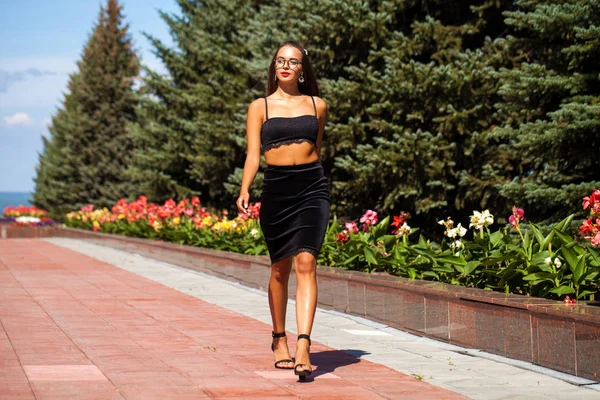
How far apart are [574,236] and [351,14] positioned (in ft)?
22.6

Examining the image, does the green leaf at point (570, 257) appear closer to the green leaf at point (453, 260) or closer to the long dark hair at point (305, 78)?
the green leaf at point (453, 260)

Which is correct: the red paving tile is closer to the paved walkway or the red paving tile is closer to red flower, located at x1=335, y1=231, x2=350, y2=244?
the paved walkway

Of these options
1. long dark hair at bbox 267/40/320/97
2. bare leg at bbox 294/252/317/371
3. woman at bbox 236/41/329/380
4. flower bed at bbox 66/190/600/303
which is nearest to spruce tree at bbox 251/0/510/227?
flower bed at bbox 66/190/600/303

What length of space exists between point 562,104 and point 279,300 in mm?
6541

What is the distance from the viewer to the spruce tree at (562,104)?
1120 centimetres

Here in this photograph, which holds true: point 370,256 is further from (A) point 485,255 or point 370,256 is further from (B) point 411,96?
(B) point 411,96

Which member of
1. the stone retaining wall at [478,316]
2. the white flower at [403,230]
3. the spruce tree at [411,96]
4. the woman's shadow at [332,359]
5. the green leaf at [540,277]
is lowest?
the woman's shadow at [332,359]

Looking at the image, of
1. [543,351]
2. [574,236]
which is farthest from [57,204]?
[543,351]

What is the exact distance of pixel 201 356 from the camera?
651 cm

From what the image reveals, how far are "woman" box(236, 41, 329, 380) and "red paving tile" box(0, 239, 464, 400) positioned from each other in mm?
452

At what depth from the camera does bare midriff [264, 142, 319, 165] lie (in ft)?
19.5

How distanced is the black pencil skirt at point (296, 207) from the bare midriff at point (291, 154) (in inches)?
1.2

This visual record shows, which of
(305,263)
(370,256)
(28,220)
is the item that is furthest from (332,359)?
(28,220)

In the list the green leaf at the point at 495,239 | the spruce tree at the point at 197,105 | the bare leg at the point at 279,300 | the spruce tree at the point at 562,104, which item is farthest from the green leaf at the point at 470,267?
the spruce tree at the point at 197,105
